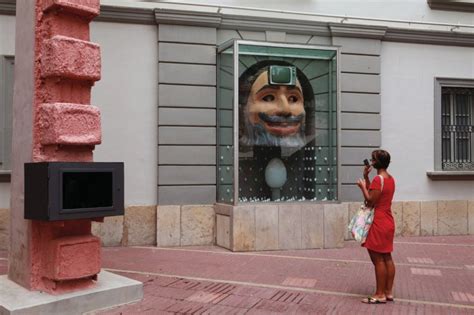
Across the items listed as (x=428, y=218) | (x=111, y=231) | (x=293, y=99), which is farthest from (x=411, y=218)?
(x=111, y=231)

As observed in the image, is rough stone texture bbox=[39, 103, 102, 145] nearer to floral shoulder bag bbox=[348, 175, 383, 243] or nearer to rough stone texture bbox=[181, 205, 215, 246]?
floral shoulder bag bbox=[348, 175, 383, 243]

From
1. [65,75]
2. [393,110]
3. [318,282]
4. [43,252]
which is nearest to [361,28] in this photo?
[393,110]

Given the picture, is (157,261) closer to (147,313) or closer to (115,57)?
(147,313)

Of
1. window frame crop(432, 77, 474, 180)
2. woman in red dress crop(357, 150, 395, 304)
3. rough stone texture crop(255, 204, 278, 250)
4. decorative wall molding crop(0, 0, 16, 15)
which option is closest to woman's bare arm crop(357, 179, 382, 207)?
woman in red dress crop(357, 150, 395, 304)

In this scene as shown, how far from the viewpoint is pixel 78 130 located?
17.5 ft

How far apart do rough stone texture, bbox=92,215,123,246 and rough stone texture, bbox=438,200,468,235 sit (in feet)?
23.6

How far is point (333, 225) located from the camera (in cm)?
A: 955

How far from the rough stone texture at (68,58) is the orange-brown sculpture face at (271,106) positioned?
453cm

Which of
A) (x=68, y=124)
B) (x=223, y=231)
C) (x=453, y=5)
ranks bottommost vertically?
(x=223, y=231)

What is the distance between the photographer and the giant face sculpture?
9555mm

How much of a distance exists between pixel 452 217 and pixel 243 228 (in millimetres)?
5430

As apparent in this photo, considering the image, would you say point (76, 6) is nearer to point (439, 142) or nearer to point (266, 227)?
point (266, 227)

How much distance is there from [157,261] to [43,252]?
122 inches

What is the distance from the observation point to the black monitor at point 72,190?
193 inches
